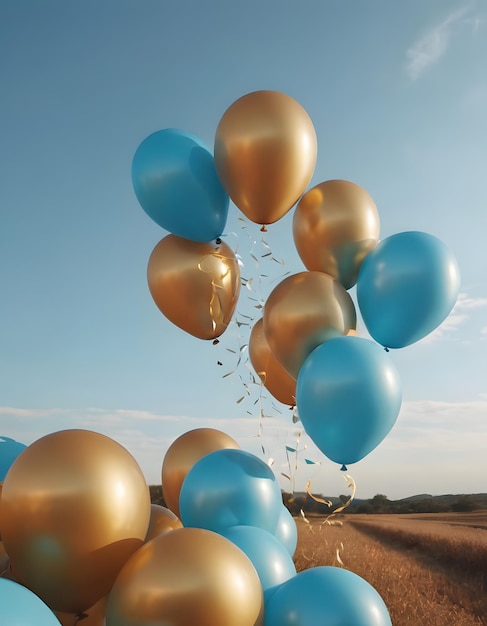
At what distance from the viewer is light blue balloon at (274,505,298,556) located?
4.42 m

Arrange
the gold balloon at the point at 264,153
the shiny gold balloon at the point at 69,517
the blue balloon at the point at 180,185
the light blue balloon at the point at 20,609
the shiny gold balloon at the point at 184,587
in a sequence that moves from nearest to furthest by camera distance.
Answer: the light blue balloon at the point at 20,609 < the shiny gold balloon at the point at 184,587 < the shiny gold balloon at the point at 69,517 < the gold balloon at the point at 264,153 < the blue balloon at the point at 180,185

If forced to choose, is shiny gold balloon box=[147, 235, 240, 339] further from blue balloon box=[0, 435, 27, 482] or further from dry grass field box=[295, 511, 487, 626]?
dry grass field box=[295, 511, 487, 626]

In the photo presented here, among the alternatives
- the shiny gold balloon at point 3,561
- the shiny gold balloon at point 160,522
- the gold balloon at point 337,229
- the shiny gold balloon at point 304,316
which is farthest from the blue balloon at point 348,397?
the shiny gold balloon at point 3,561

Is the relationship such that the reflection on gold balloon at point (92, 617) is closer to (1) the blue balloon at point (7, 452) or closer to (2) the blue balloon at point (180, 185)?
(1) the blue balloon at point (7, 452)

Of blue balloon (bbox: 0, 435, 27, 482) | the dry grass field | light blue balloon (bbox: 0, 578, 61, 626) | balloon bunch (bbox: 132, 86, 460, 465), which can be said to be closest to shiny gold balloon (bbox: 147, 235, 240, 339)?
balloon bunch (bbox: 132, 86, 460, 465)

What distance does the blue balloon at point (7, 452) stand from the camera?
421 cm

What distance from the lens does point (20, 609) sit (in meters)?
2.15

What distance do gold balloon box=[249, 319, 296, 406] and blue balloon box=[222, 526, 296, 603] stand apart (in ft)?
4.04

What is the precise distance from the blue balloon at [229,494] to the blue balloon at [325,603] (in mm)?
707

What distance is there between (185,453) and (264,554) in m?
1.41

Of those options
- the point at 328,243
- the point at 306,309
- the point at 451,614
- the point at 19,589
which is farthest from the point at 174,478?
the point at 451,614

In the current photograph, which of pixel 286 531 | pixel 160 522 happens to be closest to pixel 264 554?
pixel 160 522

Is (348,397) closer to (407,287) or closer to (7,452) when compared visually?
(407,287)

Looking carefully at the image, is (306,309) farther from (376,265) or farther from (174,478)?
(174,478)
